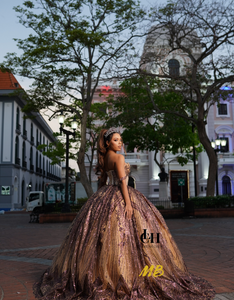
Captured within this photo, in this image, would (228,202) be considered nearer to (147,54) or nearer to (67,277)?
(147,54)

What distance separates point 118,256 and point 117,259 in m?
0.03

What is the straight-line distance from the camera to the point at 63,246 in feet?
11.6

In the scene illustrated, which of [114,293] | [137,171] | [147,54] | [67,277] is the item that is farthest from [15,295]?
[137,171]

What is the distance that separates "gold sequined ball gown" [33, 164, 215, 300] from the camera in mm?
3053

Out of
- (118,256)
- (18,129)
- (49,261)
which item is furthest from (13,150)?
(118,256)

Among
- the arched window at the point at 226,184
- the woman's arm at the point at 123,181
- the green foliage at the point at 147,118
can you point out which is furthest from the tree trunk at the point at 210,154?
the arched window at the point at 226,184

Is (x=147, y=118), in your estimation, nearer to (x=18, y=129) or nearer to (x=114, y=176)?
(x=114, y=176)

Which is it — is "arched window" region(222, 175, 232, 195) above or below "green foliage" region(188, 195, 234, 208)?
above

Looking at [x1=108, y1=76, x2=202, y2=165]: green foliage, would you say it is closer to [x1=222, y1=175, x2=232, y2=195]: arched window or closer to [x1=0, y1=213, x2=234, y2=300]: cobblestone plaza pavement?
[x1=0, y1=213, x2=234, y2=300]: cobblestone plaza pavement

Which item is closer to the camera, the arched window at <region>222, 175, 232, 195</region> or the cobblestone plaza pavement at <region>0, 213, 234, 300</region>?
the cobblestone plaza pavement at <region>0, 213, 234, 300</region>

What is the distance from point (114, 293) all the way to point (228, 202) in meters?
13.2

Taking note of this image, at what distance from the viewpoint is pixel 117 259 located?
3098 mm

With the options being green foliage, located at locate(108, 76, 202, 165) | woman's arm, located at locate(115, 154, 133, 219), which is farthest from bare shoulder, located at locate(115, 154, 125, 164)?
green foliage, located at locate(108, 76, 202, 165)

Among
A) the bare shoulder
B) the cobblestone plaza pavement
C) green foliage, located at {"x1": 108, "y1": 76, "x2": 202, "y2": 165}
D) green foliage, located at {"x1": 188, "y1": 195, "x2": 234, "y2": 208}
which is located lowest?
the cobblestone plaza pavement
